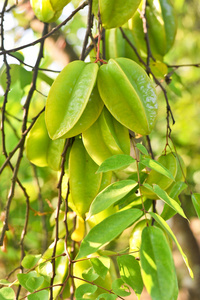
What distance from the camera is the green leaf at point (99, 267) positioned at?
0.74 meters

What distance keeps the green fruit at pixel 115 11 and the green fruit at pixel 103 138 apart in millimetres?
234

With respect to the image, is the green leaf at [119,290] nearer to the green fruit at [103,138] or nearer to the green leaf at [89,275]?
the green leaf at [89,275]

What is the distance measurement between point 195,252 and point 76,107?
1332 millimetres

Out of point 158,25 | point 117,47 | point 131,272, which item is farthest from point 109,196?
point 158,25

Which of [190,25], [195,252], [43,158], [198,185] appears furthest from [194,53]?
[43,158]

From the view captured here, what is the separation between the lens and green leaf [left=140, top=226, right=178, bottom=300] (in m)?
0.47

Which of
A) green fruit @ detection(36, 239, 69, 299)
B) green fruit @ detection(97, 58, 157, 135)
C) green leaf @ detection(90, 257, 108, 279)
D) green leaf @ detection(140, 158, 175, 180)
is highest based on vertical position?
green fruit @ detection(97, 58, 157, 135)

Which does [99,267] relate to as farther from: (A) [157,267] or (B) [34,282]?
(A) [157,267]

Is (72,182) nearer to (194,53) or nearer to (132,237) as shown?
(132,237)

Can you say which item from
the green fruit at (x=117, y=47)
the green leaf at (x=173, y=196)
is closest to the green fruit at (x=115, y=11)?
the green fruit at (x=117, y=47)

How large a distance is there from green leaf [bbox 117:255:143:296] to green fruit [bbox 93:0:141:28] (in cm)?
56

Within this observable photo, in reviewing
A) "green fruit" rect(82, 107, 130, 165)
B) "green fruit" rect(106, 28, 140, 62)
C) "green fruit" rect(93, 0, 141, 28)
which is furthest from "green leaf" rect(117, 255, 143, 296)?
"green fruit" rect(106, 28, 140, 62)

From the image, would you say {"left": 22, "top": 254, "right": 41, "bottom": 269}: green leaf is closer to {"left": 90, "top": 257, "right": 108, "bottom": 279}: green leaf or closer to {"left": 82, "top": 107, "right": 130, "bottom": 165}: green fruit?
{"left": 90, "top": 257, "right": 108, "bottom": 279}: green leaf

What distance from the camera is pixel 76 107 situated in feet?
2.40
